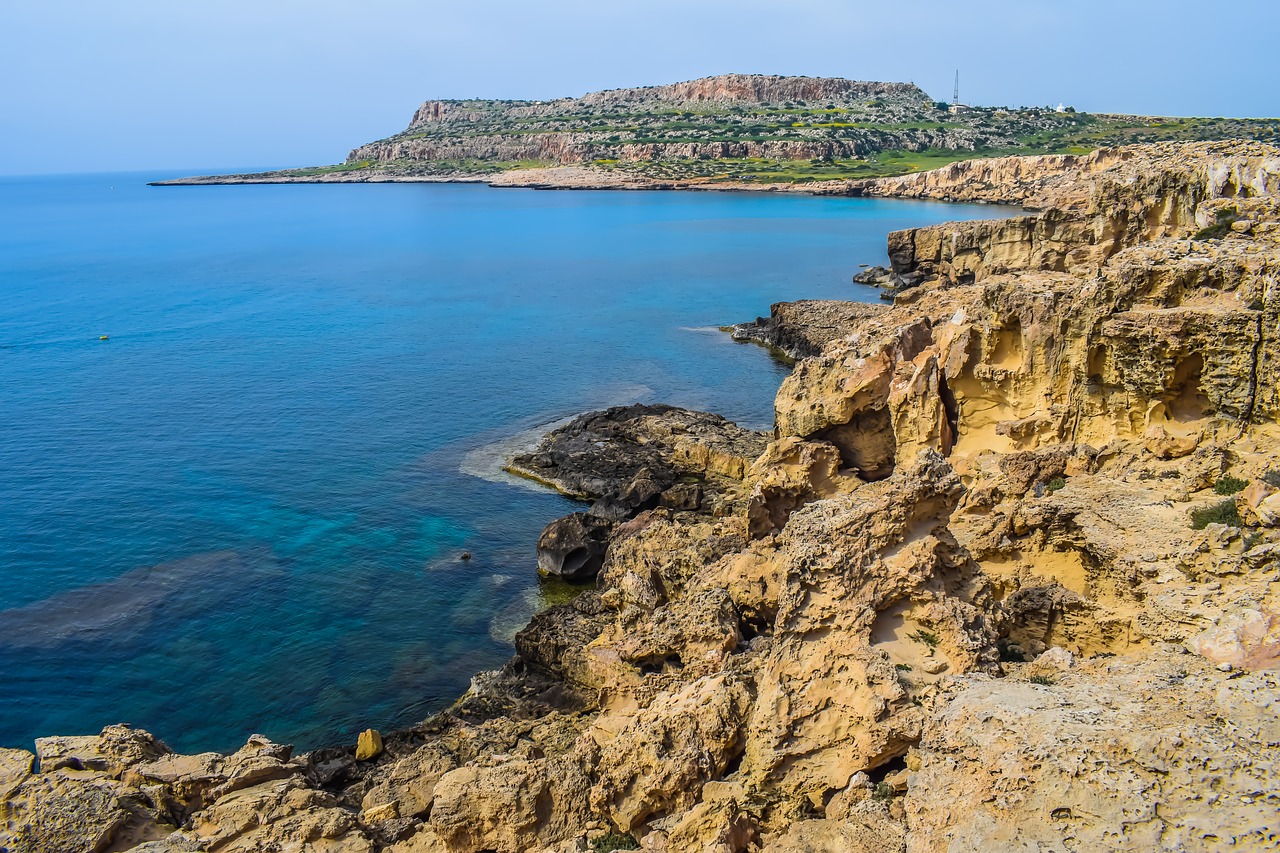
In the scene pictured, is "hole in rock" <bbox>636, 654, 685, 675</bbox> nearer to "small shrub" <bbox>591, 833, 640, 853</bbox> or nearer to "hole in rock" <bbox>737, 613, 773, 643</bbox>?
"hole in rock" <bbox>737, 613, 773, 643</bbox>

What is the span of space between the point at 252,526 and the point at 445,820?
23.6 m

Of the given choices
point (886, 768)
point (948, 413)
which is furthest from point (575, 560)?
point (886, 768)

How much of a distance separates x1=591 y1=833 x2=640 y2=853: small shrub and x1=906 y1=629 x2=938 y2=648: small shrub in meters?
5.29

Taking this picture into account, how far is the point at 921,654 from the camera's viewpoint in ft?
45.5

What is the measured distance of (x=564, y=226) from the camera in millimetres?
134250

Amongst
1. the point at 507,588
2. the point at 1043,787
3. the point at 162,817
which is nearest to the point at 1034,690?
the point at 1043,787

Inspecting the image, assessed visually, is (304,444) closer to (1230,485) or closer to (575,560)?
(575,560)

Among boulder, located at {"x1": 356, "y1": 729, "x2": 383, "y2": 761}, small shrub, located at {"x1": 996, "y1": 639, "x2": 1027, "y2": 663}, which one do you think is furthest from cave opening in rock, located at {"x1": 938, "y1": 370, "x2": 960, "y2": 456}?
boulder, located at {"x1": 356, "y1": 729, "x2": 383, "y2": 761}

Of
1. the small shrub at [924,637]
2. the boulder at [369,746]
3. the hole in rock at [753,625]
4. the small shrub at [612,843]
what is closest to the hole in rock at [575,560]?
the boulder at [369,746]

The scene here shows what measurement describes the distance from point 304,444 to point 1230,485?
38475mm

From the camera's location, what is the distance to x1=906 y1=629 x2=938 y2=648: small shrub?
13992 millimetres

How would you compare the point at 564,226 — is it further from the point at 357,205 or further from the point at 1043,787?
the point at 1043,787

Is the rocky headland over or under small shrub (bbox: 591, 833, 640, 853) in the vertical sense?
over

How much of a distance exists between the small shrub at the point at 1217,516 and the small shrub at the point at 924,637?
5.52m
